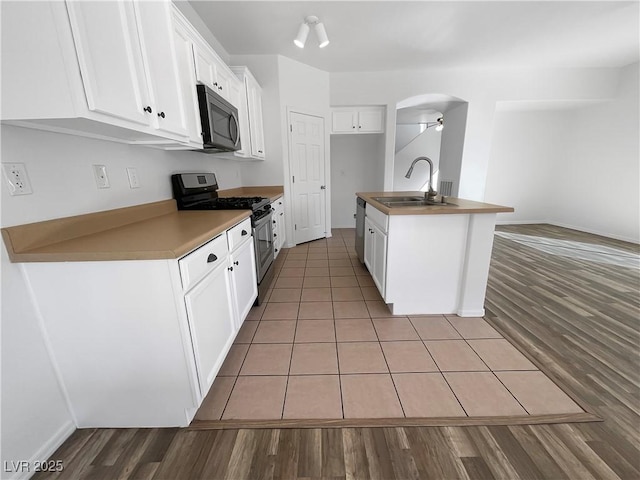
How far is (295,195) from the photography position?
4039 mm

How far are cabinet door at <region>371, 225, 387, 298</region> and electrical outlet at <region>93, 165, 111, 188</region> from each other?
184cm

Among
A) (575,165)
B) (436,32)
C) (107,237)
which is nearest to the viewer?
Result: (107,237)

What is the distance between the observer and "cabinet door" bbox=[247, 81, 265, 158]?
3.17 metres

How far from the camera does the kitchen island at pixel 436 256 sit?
190cm

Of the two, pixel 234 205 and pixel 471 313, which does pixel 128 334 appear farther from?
pixel 471 313

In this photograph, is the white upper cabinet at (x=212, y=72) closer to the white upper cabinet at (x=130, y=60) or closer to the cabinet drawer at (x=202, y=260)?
the white upper cabinet at (x=130, y=60)

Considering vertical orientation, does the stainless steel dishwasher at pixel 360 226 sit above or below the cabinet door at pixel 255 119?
below

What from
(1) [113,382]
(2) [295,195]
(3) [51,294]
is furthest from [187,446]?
(2) [295,195]

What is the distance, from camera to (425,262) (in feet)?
6.63

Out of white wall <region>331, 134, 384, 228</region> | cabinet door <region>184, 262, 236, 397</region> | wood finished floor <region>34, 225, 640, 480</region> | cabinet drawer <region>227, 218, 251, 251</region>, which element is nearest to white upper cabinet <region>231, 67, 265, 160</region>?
cabinet drawer <region>227, 218, 251, 251</region>

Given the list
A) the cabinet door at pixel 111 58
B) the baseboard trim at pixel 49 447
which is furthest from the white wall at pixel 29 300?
the cabinet door at pixel 111 58

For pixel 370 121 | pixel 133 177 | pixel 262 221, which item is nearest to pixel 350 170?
pixel 370 121

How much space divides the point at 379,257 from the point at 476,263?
2.45 ft

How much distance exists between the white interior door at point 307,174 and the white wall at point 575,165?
3632mm
